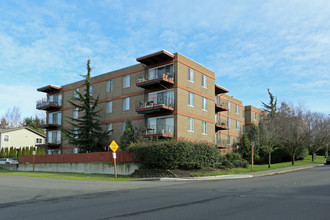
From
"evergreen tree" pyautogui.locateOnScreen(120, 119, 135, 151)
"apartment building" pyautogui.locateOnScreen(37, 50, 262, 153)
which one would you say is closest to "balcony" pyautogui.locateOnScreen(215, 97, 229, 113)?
"apartment building" pyautogui.locateOnScreen(37, 50, 262, 153)

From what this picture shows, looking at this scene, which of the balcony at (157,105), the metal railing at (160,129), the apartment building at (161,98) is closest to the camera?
the balcony at (157,105)

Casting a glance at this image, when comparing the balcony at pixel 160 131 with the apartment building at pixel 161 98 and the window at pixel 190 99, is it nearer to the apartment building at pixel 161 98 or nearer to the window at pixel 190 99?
the apartment building at pixel 161 98

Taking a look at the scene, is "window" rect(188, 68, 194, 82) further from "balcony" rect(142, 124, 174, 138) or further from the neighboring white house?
the neighboring white house

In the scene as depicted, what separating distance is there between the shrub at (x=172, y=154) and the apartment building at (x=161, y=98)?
3.99m

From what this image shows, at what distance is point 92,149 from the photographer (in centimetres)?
3719

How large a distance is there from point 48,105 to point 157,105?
2190 cm

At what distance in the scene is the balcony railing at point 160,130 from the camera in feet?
98.3

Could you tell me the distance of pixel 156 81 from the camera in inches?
1214

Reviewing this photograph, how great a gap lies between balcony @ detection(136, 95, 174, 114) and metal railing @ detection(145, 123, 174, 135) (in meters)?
1.54

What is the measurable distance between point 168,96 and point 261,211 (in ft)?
79.2

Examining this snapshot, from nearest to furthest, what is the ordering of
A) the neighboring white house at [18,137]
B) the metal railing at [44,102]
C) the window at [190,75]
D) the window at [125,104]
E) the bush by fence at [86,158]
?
1. the bush by fence at [86,158]
2. the window at [190,75]
3. the window at [125,104]
4. the metal railing at [44,102]
5. the neighboring white house at [18,137]

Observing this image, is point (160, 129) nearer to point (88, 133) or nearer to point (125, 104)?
point (125, 104)

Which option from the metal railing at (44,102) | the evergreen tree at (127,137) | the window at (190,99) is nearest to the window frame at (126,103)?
the evergreen tree at (127,137)

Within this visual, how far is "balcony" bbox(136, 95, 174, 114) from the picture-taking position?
3034 centimetres
